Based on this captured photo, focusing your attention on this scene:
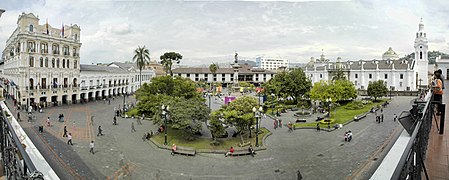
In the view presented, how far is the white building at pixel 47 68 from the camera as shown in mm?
37834

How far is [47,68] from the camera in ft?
134

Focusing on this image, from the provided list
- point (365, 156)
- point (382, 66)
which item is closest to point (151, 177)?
point (365, 156)

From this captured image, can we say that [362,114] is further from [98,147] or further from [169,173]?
[98,147]

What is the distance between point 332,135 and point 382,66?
46388 millimetres

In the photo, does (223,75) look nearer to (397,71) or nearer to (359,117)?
(397,71)

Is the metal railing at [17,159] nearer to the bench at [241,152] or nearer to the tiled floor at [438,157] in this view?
the tiled floor at [438,157]

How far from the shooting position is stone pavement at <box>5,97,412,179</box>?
15.3 meters

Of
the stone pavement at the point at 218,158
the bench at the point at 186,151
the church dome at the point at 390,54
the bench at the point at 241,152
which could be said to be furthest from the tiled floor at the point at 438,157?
the church dome at the point at 390,54

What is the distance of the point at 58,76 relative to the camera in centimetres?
4312

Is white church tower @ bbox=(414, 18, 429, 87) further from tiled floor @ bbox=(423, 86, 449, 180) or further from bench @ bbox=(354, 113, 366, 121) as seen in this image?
tiled floor @ bbox=(423, 86, 449, 180)

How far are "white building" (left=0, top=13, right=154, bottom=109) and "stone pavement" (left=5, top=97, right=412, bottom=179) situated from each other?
51.3ft

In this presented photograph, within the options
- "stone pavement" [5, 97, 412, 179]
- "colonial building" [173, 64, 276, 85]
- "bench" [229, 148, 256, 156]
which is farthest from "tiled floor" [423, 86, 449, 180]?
"colonial building" [173, 64, 276, 85]

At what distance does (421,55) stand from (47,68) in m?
71.5

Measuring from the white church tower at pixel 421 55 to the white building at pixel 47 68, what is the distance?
65.7 metres
